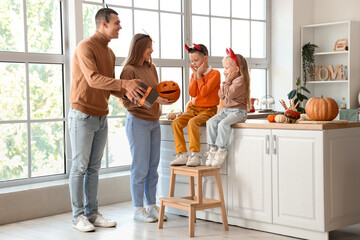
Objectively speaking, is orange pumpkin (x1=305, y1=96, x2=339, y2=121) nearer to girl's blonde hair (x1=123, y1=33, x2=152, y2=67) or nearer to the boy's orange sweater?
the boy's orange sweater

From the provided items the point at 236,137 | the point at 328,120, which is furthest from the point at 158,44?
the point at 328,120

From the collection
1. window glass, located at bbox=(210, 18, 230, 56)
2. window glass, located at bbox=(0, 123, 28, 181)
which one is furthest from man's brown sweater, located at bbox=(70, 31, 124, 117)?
window glass, located at bbox=(210, 18, 230, 56)

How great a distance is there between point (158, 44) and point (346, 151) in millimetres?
2801

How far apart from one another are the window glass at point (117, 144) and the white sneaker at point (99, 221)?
1.25 m

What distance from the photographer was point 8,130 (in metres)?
4.66

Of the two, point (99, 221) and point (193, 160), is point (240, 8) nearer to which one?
point (193, 160)

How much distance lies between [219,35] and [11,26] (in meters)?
2.87

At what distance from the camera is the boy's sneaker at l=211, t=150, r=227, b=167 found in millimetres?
4055

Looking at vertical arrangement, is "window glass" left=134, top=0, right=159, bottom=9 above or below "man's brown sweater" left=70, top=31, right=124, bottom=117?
above

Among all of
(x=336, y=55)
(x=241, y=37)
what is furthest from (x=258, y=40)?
(x=336, y=55)

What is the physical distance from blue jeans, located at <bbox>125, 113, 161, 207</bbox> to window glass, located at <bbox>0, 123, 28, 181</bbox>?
1.10 m

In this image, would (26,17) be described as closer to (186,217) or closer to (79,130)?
(79,130)

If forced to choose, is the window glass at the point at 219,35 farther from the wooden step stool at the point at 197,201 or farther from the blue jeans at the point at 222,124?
the wooden step stool at the point at 197,201

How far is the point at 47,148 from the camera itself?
4938 mm
